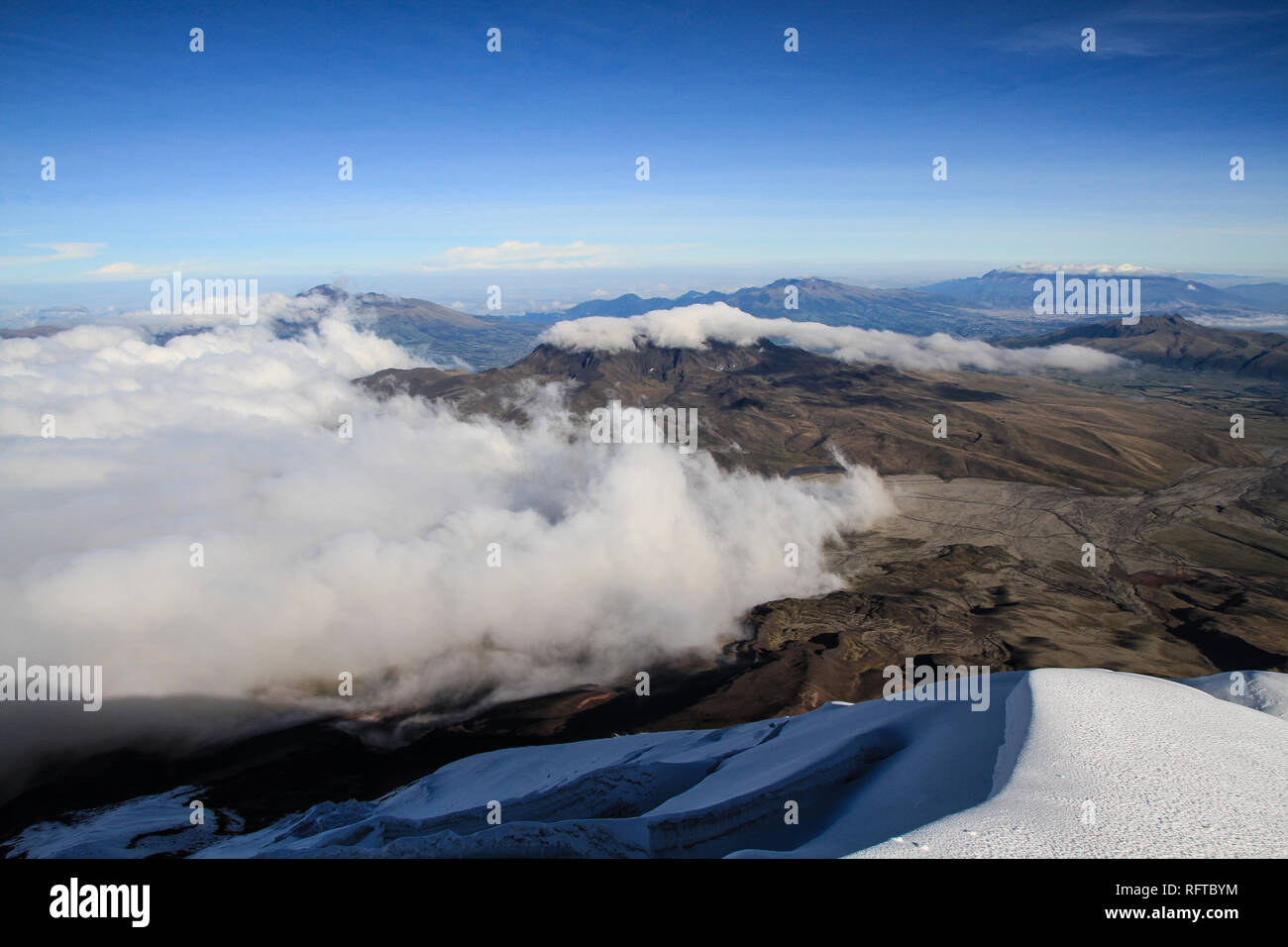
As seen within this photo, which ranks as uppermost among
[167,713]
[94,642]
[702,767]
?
[702,767]

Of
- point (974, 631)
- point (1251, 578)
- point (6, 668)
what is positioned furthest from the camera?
point (1251, 578)

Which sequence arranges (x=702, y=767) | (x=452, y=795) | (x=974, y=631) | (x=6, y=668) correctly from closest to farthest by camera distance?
1. (x=702, y=767)
2. (x=452, y=795)
3. (x=6, y=668)
4. (x=974, y=631)

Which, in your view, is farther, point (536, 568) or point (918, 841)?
point (536, 568)

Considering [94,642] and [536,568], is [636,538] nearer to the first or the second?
[536,568]

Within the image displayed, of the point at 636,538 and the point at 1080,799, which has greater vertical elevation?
the point at 1080,799

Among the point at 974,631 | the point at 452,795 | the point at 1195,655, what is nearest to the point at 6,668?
the point at 452,795

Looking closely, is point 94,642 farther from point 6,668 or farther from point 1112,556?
point 1112,556
